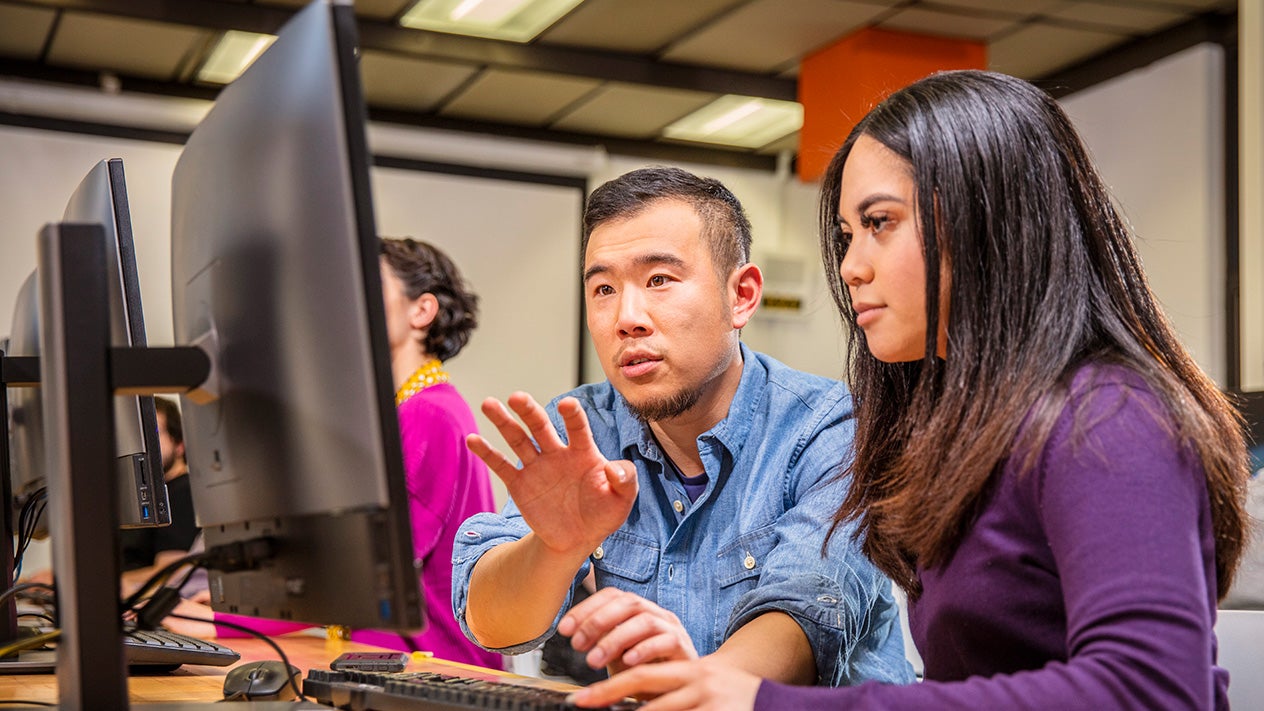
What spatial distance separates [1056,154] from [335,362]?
645 millimetres

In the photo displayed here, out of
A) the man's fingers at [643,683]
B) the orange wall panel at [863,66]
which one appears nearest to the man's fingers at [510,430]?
the man's fingers at [643,683]

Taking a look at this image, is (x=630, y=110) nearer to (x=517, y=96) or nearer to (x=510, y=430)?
(x=517, y=96)

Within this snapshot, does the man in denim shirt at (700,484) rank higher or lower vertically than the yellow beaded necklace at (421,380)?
lower

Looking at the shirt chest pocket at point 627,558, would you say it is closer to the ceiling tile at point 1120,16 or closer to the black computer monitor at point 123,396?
the black computer monitor at point 123,396

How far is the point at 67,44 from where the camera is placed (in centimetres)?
541

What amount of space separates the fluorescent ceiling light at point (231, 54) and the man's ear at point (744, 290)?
3714 millimetres

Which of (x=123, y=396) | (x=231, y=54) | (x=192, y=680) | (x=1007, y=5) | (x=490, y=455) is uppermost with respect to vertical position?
(x=231, y=54)

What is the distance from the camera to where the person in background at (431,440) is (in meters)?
2.30

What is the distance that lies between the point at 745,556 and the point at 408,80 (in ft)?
15.2

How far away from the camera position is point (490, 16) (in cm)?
516

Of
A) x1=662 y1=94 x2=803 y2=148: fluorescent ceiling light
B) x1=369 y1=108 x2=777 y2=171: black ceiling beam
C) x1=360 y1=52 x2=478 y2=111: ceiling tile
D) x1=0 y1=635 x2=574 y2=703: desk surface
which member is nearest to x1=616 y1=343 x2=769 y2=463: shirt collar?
x1=0 y1=635 x2=574 y2=703: desk surface

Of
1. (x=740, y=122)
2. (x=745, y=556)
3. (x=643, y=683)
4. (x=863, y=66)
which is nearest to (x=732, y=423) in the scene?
(x=745, y=556)

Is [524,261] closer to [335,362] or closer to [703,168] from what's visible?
[703,168]

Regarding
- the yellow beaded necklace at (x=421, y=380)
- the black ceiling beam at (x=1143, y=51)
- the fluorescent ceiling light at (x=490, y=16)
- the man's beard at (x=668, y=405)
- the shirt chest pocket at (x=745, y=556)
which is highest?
the fluorescent ceiling light at (x=490, y=16)
